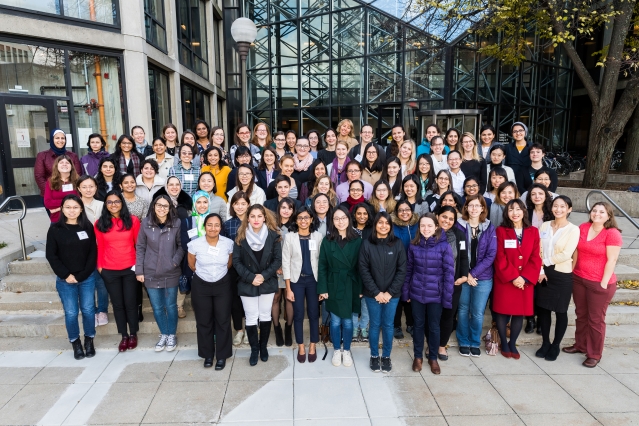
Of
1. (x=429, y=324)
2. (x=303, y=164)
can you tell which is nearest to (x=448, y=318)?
(x=429, y=324)

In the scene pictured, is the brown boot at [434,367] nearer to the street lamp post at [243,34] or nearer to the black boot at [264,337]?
the black boot at [264,337]

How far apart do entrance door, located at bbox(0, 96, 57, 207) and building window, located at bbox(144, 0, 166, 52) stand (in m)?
3.68

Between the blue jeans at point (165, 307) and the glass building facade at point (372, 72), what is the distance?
13.0 meters

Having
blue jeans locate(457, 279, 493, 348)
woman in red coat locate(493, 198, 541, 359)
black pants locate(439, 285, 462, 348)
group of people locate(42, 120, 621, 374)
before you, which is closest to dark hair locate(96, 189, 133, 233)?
group of people locate(42, 120, 621, 374)

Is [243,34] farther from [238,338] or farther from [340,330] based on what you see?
[340,330]

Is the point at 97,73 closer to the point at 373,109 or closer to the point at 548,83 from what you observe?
the point at 373,109

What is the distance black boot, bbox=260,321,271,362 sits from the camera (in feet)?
16.4

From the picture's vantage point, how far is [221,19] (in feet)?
70.5

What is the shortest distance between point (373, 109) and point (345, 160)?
38.5ft

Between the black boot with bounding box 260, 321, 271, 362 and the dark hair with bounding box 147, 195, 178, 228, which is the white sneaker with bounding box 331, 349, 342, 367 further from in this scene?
the dark hair with bounding box 147, 195, 178, 228

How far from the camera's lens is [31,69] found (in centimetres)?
1024

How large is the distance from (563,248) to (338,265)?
106 inches

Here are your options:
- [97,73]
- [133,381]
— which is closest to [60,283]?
[133,381]

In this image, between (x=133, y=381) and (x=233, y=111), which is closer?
(x=133, y=381)
